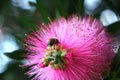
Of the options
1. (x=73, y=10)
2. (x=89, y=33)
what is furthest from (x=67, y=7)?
(x=89, y=33)

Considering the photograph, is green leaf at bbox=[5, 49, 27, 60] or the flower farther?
green leaf at bbox=[5, 49, 27, 60]

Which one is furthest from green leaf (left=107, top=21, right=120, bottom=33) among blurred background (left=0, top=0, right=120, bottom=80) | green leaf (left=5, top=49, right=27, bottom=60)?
green leaf (left=5, top=49, right=27, bottom=60)

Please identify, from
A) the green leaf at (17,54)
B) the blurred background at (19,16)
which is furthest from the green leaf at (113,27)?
the green leaf at (17,54)

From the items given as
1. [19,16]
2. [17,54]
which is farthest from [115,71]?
[19,16]

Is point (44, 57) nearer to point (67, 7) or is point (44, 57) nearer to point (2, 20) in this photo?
point (67, 7)

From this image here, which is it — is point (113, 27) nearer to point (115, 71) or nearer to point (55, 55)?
point (115, 71)

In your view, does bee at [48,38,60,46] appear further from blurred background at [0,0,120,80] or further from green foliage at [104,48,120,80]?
blurred background at [0,0,120,80]

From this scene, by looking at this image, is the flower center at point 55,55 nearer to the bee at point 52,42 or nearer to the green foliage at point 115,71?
the bee at point 52,42
